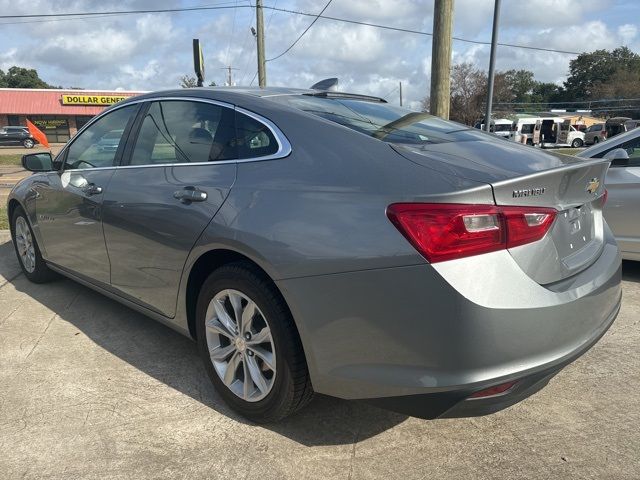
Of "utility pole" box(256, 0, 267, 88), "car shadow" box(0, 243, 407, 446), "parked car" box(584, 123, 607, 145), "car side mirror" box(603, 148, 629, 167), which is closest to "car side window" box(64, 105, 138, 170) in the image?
"car shadow" box(0, 243, 407, 446)

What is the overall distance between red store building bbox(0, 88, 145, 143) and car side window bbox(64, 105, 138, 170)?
4813 centimetres

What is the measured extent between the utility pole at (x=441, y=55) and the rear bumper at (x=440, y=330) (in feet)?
17.7

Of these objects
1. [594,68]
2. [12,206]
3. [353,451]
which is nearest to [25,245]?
[12,206]

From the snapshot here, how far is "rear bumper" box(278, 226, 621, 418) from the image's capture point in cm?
194

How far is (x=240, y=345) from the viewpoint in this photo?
2.63 metres

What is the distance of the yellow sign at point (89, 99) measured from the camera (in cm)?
4941

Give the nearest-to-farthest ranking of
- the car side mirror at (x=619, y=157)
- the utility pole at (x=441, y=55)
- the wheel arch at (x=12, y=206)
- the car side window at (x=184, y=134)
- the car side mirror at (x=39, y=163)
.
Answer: the car side window at (x=184, y=134), the car side mirror at (x=39, y=163), the car side mirror at (x=619, y=157), the wheel arch at (x=12, y=206), the utility pole at (x=441, y=55)

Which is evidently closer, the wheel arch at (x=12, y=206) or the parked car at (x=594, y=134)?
the wheel arch at (x=12, y=206)

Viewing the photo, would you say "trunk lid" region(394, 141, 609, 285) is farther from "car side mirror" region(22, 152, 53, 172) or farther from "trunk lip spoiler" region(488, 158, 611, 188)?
"car side mirror" region(22, 152, 53, 172)

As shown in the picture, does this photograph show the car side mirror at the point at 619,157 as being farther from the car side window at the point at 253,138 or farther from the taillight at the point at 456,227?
the car side window at the point at 253,138

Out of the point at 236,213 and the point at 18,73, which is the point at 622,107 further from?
the point at 18,73

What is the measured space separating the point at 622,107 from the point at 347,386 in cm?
8177

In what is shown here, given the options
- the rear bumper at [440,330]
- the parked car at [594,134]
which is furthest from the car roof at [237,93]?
the parked car at [594,134]

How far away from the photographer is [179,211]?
279 cm
